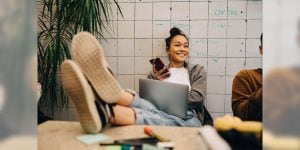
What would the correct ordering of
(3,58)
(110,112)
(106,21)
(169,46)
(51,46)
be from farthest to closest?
(106,21) < (169,46) < (51,46) < (110,112) < (3,58)

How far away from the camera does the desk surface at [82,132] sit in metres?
0.87

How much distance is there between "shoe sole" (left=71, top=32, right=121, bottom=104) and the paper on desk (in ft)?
0.38

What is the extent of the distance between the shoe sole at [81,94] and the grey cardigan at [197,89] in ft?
3.51

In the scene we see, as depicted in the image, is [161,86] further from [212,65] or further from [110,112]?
[212,65]

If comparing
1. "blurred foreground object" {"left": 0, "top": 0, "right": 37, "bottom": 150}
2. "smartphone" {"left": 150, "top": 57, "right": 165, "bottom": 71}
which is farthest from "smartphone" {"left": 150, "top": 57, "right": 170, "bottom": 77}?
"blurred foreground object" {"left": 0, "top": 0, "right": 37, "bottom": 150}

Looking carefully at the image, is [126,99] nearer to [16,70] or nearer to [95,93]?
[95,93]

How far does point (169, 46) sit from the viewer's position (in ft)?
7.25

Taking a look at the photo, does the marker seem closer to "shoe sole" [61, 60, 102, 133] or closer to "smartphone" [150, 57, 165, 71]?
"shoe sole" [61, 60, 102, 133]

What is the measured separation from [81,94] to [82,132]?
159 mm

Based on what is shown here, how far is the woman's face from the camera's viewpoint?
2139 millimetres

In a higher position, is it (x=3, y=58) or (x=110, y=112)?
(x=3, y=58)

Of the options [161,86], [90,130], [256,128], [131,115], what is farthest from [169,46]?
[256,128]

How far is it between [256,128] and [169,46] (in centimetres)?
167

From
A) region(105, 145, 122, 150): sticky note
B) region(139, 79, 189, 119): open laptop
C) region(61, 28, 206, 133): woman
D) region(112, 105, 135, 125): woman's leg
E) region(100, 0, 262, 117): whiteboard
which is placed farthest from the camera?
region(100, 0, 262, 117): whiteboard
